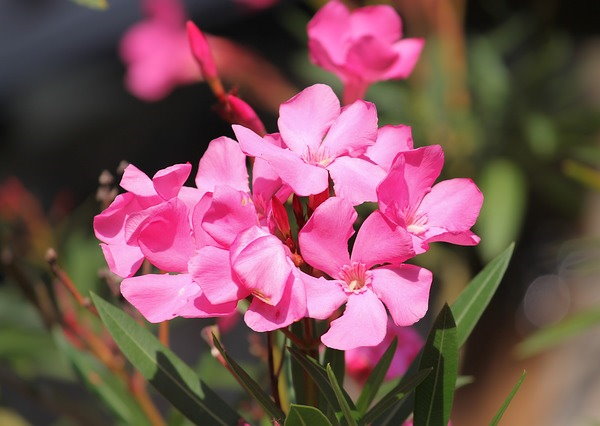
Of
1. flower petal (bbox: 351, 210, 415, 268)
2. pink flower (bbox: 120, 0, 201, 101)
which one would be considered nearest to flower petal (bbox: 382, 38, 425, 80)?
flower petal (bbox: 351, 210, 415, 268)

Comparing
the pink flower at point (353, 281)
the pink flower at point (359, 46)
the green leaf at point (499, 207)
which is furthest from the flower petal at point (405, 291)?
the green leaf at point (499, 207)

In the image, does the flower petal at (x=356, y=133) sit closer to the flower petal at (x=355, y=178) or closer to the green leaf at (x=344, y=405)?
the flower petal at (x=355, y=178)

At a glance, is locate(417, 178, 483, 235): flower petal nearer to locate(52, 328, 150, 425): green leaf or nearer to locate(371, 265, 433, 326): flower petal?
locate(371, 265, 433, 326): flower petal

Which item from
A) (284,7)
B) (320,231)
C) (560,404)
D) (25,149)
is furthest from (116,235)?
(25,149)

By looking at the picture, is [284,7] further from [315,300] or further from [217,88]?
[315,300]

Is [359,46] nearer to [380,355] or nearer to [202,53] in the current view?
[202,53]
